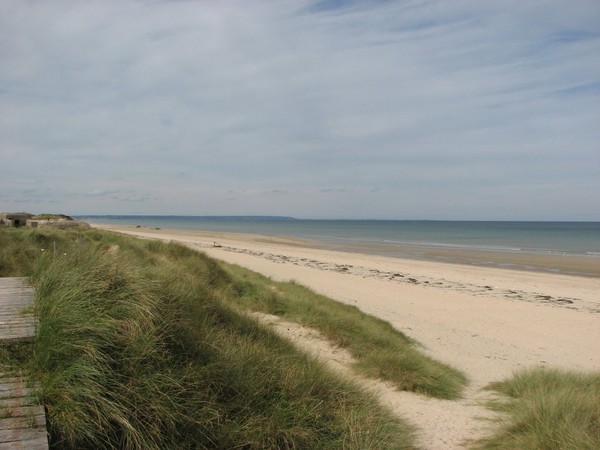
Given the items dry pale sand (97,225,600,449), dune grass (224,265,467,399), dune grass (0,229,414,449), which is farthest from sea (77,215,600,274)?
dune grass (0,229,414,449)

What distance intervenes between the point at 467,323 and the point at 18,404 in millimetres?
11604

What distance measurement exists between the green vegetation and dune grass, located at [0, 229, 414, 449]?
0.97 meters

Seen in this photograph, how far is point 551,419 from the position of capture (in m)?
4.83

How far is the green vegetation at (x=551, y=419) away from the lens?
174 inches

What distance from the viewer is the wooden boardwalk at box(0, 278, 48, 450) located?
285 centimetres

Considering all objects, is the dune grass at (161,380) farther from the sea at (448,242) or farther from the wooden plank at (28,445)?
the sea at (448,242)

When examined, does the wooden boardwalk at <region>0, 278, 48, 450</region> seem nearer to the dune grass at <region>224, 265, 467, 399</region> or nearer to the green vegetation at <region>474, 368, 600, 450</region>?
the green vegetation at <region>474, 368, 600, 450</region>

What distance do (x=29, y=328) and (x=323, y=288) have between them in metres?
14.3

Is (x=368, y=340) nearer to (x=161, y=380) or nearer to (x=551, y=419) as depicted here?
(x=551, y=419)

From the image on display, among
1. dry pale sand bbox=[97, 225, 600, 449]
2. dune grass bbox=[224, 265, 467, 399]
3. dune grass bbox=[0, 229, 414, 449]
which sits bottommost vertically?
dry pale sand bbox=[97, 225, 600, 449]

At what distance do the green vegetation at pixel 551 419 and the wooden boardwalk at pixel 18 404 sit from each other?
3.91 metres

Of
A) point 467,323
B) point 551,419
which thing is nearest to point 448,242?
point 467,323

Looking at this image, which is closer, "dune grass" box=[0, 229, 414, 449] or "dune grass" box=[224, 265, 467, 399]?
"dune grass" box=[0, 229, 414, 449]

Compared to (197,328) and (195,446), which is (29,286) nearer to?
(197,328)
